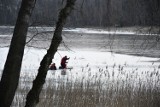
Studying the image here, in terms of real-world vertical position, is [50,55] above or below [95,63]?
below

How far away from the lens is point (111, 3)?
547 cm

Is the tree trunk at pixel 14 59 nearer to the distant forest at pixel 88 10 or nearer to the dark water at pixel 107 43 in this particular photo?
the dark water at pixel 107 43

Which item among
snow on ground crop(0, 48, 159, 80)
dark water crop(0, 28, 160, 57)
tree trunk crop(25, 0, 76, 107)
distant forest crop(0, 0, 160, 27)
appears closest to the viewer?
tree trunk crop(25, 0, 76, 107)

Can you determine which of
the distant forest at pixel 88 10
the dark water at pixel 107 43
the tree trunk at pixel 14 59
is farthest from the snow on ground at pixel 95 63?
the tree trunk at pixel 14 59

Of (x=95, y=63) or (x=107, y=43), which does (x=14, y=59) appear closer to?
(x=107, y=43)

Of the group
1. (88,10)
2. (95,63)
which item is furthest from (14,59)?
(95,63)

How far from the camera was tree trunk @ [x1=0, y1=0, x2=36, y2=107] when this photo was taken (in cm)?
559

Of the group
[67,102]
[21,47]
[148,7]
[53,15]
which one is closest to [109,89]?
Result: [67,102]

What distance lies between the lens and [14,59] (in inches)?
221

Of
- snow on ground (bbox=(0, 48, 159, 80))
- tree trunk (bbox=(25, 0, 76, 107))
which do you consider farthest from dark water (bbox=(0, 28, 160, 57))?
snow on ground (bbox=(0, 48, 159, 80))

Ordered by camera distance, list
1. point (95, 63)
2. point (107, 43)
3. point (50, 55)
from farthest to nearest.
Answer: point (95, 63) < point (107, 43) < point (50, 55)

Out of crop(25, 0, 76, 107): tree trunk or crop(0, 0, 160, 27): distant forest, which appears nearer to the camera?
crop(25, 0, 76, 107): tree trunk

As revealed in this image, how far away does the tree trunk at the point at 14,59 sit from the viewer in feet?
18.3

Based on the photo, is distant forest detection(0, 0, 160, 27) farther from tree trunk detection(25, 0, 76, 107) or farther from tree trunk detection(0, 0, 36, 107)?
tree trunk detection(0, 0, 36, 107)
